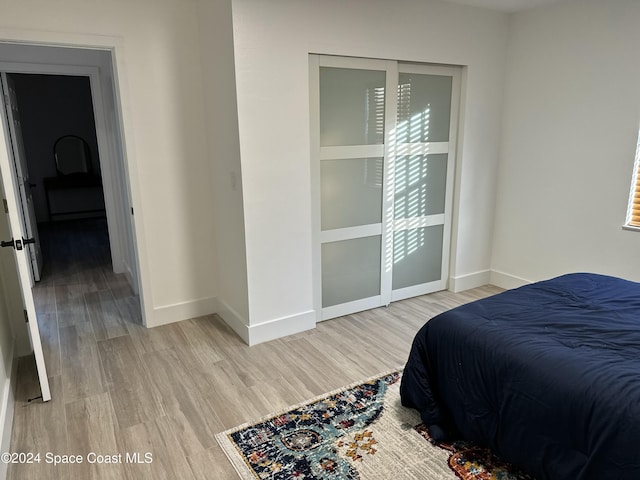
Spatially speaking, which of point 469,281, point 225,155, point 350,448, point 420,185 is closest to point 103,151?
point 225,155

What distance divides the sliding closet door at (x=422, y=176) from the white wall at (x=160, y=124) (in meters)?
1.66

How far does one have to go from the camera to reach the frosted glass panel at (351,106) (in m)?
3.29

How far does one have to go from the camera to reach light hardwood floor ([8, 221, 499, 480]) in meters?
2.19

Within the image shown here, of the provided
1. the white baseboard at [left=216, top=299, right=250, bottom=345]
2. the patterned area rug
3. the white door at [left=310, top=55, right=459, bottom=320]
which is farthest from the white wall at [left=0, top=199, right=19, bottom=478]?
the white door at [left=310, top=55, right=459, bottom=320]

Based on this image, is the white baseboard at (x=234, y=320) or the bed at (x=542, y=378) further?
the white baseboard at (x=234, y=320)

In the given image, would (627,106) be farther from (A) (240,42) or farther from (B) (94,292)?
(B) (94,292)

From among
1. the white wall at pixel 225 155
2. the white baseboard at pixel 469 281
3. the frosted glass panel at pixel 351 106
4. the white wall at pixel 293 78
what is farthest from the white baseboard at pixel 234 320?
the white baseboard at pixel 469 281

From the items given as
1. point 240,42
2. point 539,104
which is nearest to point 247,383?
point 240,42

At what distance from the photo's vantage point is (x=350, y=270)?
12.1 feet

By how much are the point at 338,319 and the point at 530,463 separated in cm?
202

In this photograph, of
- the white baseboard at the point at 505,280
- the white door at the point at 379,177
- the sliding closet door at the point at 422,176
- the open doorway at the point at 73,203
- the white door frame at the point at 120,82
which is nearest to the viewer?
the white door frame at the point at 120,82

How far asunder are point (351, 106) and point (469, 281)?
2.18 meters

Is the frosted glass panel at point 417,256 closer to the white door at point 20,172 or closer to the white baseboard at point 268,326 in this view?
the white baseboard at point 268,326

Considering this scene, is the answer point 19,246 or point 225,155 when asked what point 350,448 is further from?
point 225,155
